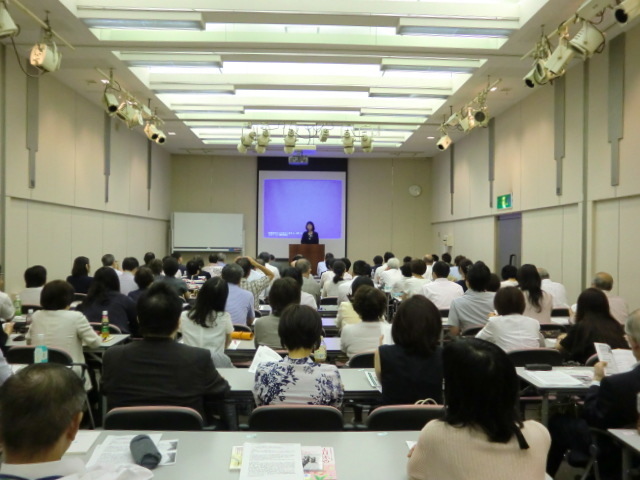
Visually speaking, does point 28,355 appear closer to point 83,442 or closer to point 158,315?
point 158,315

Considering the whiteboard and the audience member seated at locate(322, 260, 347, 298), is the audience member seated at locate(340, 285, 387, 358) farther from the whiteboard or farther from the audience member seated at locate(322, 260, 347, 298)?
the whiteboard

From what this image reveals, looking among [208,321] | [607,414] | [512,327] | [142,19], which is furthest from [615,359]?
[142,19]

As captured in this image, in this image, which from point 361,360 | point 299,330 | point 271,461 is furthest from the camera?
point 361,360

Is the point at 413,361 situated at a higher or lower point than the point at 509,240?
lower

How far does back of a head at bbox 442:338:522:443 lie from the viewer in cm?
156

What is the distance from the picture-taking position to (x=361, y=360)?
3549 mm

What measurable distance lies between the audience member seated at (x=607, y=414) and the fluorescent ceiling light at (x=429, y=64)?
5.11 metres

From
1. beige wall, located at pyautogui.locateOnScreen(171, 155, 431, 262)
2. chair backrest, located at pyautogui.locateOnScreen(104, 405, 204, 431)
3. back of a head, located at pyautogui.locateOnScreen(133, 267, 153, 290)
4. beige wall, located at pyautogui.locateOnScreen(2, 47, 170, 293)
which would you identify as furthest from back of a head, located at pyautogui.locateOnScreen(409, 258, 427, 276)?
beige wall, located at pyautogui.locateOnScreen(171, 155, 431, 262)

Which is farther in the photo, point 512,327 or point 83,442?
point 512,327

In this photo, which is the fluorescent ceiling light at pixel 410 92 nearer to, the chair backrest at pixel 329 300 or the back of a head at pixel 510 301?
the chair backrest at pixel 329 300

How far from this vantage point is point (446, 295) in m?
6.36

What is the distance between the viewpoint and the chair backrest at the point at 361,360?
3531mm

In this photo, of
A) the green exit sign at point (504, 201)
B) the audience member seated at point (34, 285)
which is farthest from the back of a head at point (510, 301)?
the green exit sign at point (504, 201)

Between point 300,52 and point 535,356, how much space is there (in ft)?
15.9
